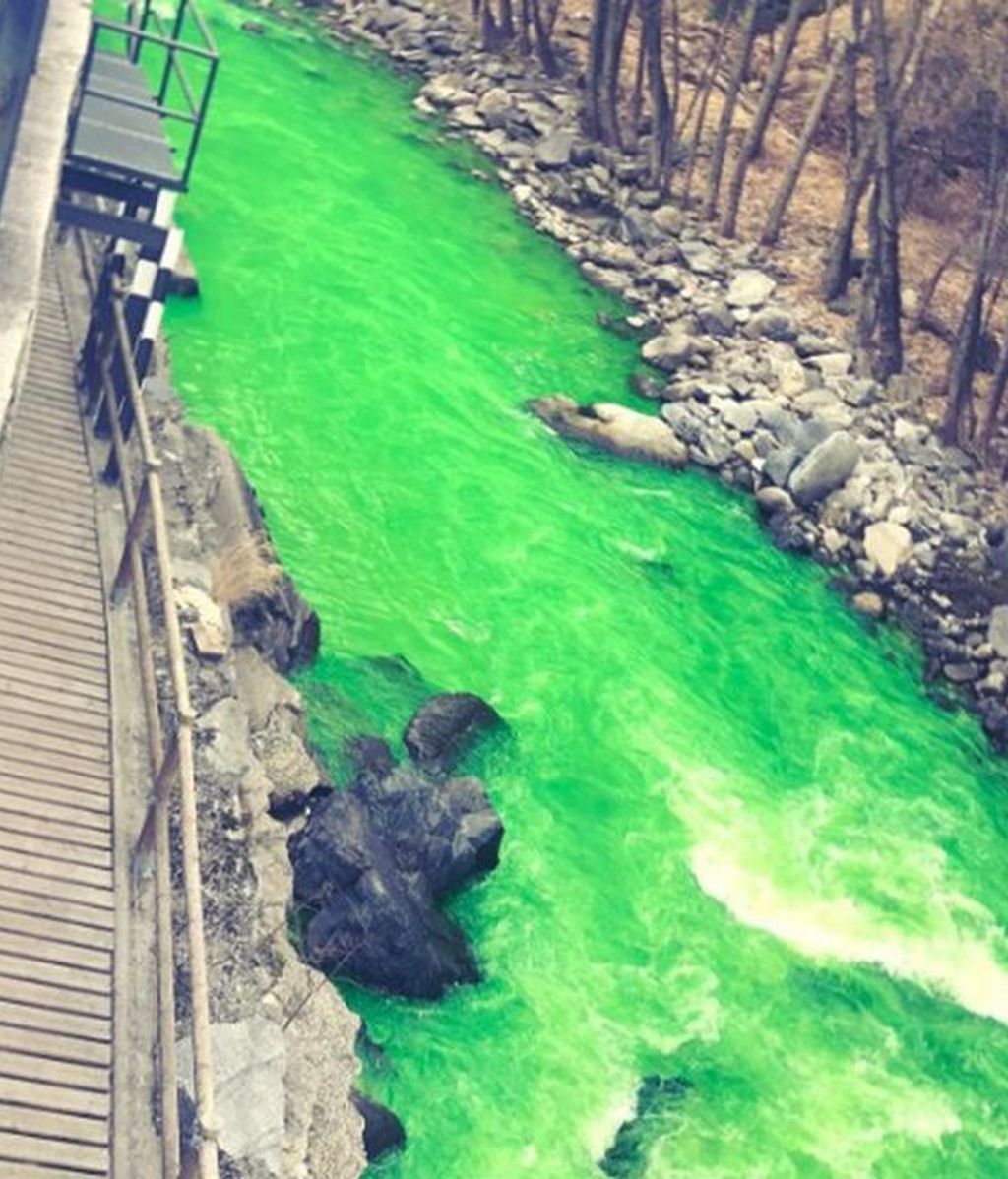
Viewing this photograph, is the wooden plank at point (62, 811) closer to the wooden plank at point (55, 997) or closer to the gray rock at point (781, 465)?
the wooden plank at point (55, 997)

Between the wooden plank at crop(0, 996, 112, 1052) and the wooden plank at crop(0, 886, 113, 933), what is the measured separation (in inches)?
31.6

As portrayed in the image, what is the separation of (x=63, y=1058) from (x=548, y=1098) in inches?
254

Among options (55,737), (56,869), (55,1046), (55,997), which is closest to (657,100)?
(55,737)

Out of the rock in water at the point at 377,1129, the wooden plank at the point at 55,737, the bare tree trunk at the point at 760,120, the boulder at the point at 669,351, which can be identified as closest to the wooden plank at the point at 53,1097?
the wooden plank at the point at 55,737

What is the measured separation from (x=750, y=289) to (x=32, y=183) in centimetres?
2240

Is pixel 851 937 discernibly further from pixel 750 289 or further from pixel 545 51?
pixel 545 51

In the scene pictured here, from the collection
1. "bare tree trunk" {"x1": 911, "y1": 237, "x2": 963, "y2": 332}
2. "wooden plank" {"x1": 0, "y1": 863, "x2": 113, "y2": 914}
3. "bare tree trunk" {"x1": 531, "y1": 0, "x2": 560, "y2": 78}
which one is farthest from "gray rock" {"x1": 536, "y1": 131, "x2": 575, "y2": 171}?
"wooden plank" {"x1": 0, "y1": 863, "x2": 113, "y2": 914}

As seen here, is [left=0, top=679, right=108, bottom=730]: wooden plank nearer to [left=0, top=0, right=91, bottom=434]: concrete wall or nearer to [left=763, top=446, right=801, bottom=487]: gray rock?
[left=0, top=0, right=91, bottom=434]: concrete wall

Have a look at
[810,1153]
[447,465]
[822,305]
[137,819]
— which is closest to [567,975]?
[810,1153]

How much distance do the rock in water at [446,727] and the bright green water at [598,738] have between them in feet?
1.28

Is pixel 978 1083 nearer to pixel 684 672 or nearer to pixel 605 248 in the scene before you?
pixel 684 672

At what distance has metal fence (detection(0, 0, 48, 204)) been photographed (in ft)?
44.6

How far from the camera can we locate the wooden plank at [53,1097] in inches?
389

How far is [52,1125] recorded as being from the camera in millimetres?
9812
